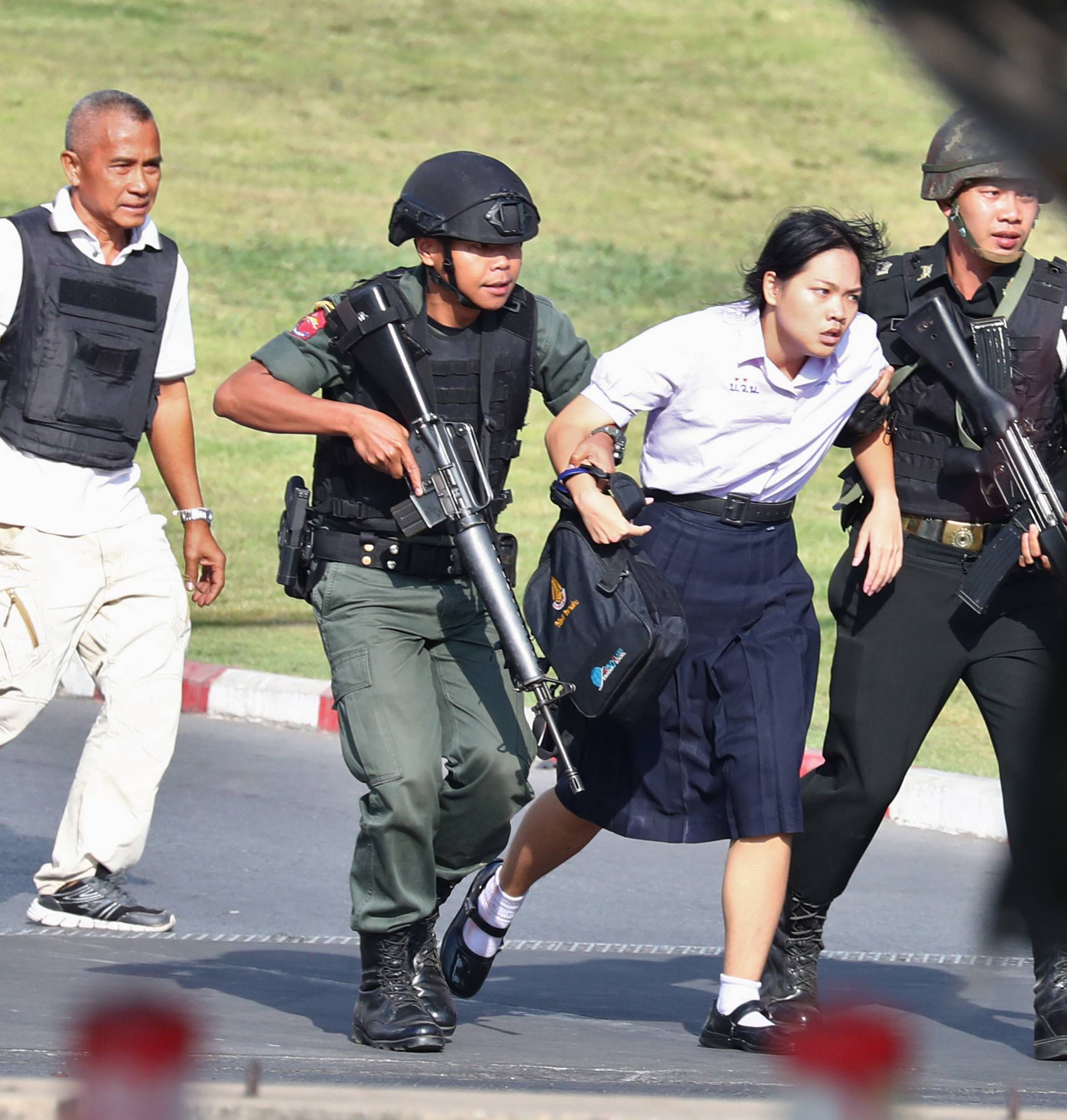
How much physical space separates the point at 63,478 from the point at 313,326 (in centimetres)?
118

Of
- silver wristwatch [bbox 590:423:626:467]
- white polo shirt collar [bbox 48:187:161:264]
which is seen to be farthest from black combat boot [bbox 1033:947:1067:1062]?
white polo shirt collar [bbox 48:187:161:264]

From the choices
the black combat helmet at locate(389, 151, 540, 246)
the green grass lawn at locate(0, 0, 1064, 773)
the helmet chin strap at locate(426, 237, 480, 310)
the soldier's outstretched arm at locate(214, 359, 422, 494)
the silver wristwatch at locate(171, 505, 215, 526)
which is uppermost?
the green grass lawn at locate(0, 0, 1064, 773)

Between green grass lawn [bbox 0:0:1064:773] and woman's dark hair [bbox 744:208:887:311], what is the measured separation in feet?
21.7

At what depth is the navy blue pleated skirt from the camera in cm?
431

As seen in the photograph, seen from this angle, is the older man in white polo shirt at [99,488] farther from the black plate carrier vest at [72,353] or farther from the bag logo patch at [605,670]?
the bag logo patch at [605,670]

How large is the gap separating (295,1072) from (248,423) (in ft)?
4.29

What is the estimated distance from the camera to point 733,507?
14.3 ft

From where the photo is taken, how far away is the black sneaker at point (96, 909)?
213 inches

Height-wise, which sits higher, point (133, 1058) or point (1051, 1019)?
point (133, 1058)

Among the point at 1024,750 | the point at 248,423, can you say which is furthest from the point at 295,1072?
the point at 1024,750

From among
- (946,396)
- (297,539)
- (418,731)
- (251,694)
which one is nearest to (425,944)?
(418,731)

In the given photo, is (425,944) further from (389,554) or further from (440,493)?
(440,493)

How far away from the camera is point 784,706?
4.34 m

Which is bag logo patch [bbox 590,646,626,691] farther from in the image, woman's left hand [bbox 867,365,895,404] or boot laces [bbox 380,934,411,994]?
woman's left hand [bbox 867,365,895,404]
